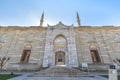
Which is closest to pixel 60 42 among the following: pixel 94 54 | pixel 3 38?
pixel 94 54

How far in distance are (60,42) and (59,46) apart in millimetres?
761

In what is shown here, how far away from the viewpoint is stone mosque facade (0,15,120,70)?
1652 cm

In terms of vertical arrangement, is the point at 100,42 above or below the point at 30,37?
below

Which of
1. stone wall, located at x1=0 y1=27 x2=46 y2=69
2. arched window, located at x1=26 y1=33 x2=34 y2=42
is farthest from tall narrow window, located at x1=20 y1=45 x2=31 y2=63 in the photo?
arched window, located at x1=26 y1=33 x2=34 y2=42

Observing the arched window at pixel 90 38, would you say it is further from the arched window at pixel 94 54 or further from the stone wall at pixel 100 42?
the arched window at pixel 94 54

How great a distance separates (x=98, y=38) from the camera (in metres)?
19.9

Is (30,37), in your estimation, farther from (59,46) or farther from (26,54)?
(59,46)

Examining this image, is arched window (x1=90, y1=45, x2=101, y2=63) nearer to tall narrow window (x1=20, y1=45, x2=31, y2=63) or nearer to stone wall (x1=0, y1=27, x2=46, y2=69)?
stone wall (x1=0, y1=27, x2=46, y2=69)

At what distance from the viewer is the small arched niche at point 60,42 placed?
60.7 ft

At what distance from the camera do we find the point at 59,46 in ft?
60.4

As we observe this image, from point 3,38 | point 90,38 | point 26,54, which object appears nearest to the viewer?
point 26,54

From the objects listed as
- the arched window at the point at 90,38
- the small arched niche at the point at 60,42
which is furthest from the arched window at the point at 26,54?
the arched window at the point at 90,38

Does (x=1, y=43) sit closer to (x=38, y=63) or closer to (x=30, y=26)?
(x=30, y=26)

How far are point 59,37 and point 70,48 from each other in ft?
10.1
